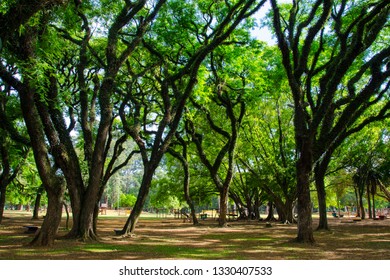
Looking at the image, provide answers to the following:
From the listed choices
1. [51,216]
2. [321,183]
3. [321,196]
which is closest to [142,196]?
[51,216]

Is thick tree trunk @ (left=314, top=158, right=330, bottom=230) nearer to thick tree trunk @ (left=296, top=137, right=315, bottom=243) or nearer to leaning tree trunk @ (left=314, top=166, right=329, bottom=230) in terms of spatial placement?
leaning tree trunk @ (left=314, top=166, right=329, bottom=230)

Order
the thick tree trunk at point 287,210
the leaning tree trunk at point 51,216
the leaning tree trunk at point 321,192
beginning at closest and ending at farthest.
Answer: the leaning tree trunk at point 51,216
the leaning tree trunk at point 321,192
the thick tree trunk at point 287,210

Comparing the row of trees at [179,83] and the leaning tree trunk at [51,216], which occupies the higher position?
the row of trees at [179,83]

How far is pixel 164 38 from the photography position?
17.3 meters

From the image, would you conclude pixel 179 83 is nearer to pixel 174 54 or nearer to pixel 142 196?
pixel 174 54

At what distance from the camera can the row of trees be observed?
11055 mm

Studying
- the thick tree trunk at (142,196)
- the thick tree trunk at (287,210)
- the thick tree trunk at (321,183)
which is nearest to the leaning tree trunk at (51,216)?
the thick tree trunk at (142,196)

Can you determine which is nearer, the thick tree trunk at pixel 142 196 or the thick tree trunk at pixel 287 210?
the thick tree trunk at pixel 142 196

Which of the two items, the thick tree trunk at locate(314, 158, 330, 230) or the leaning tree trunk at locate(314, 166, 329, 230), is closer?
the thick tree trunk at locate(314, 158, 330, 230)

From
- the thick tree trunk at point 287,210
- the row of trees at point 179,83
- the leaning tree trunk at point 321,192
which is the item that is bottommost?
the thick tree trunk at point 287,210

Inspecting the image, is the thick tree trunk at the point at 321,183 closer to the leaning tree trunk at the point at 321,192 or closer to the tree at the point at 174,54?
the leaning tree trunk at the point at 321,192

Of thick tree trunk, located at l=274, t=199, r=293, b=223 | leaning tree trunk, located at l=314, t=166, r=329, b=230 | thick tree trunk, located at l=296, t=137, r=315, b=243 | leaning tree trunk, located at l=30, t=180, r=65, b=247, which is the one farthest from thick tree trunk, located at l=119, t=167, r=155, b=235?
thick tree trunk, located at l=274, t=199, r=293, b=223

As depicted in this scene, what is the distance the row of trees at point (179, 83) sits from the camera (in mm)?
11055

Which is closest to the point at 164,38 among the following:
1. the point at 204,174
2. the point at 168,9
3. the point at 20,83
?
the point at 168,9
